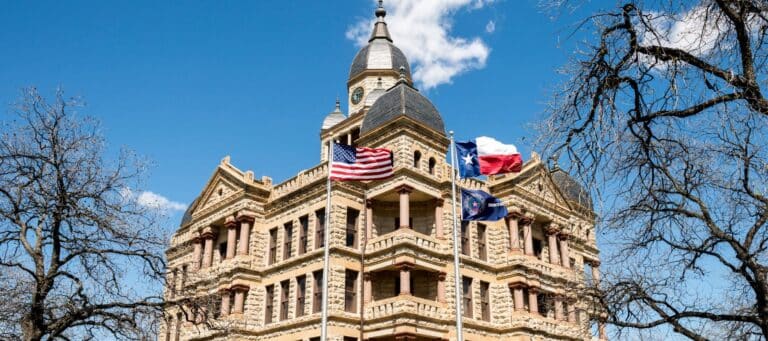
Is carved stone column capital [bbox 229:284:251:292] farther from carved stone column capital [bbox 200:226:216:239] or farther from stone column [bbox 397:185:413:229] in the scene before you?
stone column [bbox 397:185:413:229]

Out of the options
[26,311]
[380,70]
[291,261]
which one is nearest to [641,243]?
[26,311]

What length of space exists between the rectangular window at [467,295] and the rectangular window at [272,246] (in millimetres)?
10179

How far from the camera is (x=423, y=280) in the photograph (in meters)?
34.5

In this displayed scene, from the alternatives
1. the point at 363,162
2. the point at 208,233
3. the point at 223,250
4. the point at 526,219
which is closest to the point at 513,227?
the point at 526,219

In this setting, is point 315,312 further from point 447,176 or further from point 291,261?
point 447,176

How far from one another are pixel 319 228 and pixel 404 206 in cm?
477

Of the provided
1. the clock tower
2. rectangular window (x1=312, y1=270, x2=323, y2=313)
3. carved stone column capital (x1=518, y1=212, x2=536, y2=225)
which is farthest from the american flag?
the clock tower

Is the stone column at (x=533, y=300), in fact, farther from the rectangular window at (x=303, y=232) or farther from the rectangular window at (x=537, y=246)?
the rectangular window at (x=303, y=232)

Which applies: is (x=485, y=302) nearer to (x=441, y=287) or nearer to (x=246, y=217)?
(x=441, y=287)

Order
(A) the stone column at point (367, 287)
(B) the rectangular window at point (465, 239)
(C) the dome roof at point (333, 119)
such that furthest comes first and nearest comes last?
(C) the dome roof at point (333, 119) → (B) the rectangular window at point (465, 239) → (A) the stone column at point (367, 287)

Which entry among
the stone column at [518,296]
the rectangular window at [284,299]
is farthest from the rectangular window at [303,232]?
the stone column at [518,296]

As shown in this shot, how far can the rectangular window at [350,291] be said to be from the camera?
108ft

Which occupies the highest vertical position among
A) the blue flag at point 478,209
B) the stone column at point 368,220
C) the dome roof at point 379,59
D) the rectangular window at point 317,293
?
the dome roof at point 379,59

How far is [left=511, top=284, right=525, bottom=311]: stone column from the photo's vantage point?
3481 cm
